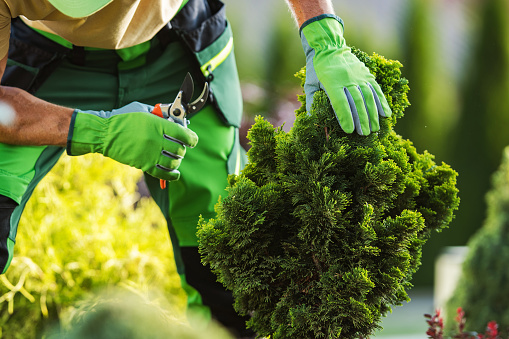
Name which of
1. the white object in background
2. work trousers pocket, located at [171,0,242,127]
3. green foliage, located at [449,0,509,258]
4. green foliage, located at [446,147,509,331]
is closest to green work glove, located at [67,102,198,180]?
work trousers pocket, located at [171,0,242,127]

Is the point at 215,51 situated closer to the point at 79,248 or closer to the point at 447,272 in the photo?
the point at 79,248

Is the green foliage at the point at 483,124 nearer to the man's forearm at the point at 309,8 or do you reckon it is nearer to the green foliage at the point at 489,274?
the green foliage at the point at 489,274

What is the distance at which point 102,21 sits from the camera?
6.29 feet

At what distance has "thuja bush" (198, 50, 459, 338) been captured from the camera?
155cm

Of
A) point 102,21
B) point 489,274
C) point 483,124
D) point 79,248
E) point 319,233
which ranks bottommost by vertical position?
point 79,248

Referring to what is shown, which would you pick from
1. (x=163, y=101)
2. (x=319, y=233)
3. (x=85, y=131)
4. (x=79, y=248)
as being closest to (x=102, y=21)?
(x=85, y=131)

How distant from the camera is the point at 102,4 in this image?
1.67 m

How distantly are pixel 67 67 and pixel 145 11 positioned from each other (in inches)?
18.6

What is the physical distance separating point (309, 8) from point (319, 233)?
85cm

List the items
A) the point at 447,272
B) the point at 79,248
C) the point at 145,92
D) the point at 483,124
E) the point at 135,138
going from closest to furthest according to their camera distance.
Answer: the point at 135,138, the point at 145,92, the point at 79,248, the point at 447,272, the point at 483,124

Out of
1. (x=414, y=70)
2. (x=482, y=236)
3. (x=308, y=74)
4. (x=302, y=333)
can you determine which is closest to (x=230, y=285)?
(x=302, y=333)

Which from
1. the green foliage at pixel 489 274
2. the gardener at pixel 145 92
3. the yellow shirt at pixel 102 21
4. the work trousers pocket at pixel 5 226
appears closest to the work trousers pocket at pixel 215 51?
the gardener at pixel 145 92

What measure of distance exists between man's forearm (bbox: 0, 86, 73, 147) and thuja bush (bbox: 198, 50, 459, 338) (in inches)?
26.9

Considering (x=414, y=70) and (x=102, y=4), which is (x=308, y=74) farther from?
(x=414, y=70)
